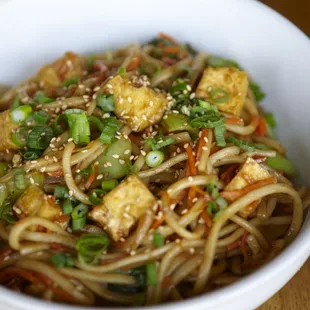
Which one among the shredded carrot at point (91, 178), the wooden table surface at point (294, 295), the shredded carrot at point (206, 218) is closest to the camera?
the shredded carrot at point (206, 218)

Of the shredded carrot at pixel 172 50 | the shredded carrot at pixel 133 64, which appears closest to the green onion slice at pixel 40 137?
the shredded carrot at pixel 133 64

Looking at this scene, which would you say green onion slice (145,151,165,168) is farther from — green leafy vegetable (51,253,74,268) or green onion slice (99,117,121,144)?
green leafy vegetable (51,253,74,268)

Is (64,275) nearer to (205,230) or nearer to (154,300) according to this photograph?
(154,300)

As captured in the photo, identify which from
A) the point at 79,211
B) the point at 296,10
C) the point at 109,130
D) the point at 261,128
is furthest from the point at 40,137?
the point at 296,10

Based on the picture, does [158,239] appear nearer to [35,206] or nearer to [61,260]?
[61,260]

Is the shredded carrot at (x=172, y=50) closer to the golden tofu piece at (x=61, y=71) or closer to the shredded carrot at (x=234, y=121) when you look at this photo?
the golden tofu piece at (x=61, y=71)

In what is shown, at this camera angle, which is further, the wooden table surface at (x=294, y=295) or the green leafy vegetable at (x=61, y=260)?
the wooden table surface at (x=294, y=295)
